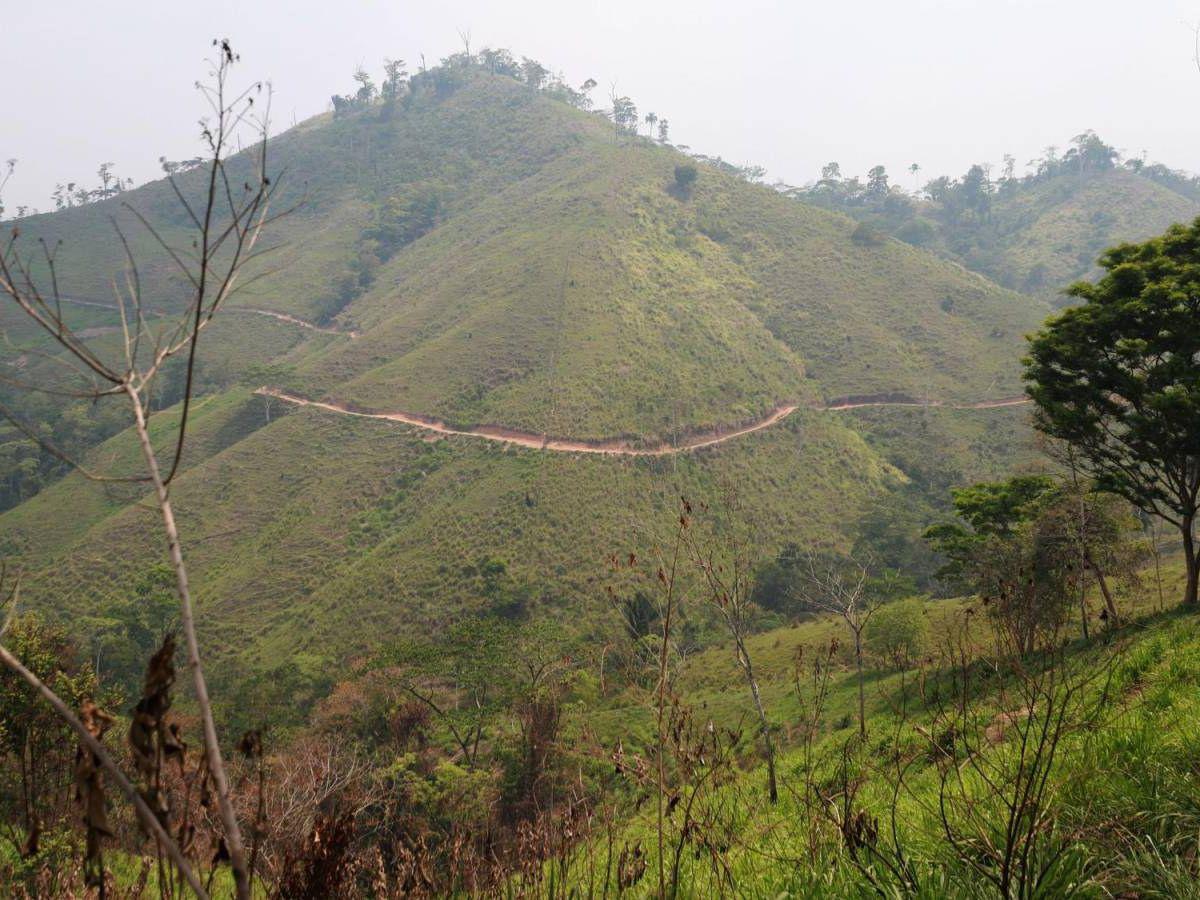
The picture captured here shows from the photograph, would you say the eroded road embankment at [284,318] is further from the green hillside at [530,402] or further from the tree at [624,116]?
the tree at [624,116]

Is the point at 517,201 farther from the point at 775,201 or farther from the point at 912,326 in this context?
the point at 912,326

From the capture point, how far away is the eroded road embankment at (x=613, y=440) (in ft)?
137

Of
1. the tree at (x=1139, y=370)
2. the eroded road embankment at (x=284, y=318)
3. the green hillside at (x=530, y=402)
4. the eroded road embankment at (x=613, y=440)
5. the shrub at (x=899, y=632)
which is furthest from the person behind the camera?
the eroded road embankment at (x=284, y=318)

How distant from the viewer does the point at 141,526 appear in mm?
39875

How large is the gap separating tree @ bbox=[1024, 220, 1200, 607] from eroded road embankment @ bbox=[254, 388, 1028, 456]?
2834 centimetres

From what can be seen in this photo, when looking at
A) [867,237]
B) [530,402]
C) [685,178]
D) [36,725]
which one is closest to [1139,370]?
[36,725]

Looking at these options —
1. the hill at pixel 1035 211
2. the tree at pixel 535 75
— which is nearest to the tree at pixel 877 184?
the hill at pixel 1035 211

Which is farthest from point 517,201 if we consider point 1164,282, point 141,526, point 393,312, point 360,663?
point 1164,282

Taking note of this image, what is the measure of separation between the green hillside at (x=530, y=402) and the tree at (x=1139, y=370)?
21259 mm

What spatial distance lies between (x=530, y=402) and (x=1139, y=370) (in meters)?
35.3

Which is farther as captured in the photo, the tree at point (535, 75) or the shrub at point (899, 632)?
the tree at point (535, 75)

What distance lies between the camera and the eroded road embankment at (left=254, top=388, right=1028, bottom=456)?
137ft

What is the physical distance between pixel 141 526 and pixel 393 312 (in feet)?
108

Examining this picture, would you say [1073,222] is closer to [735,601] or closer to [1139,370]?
[1139,370]
